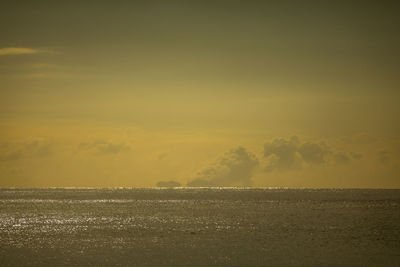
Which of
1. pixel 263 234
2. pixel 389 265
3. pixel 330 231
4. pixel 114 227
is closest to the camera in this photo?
pixel 389 265

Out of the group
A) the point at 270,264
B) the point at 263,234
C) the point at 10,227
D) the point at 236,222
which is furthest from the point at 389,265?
the point at 10,227

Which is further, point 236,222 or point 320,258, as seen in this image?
point 236,222

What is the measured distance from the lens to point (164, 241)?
68.1 m

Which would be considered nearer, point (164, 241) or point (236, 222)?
point (164, 241)

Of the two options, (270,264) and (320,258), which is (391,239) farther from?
(270,264)

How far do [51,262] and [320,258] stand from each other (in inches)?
1035

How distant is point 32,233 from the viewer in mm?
81562

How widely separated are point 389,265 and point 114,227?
51.7m

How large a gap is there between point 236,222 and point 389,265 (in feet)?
160

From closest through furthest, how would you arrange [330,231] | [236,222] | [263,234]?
[263,234] < [330,231] < [236,222]

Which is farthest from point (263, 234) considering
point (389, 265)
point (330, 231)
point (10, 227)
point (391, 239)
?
point (10, 227)

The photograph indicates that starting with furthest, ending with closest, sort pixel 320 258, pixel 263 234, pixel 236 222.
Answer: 1. pixel 236 222
2. pixel 263 234
3. pixel 320 258

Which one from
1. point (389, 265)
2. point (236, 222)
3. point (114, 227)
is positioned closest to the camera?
point (389, 265)

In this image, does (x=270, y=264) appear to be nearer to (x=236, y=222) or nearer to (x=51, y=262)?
(x=51, y=262)
